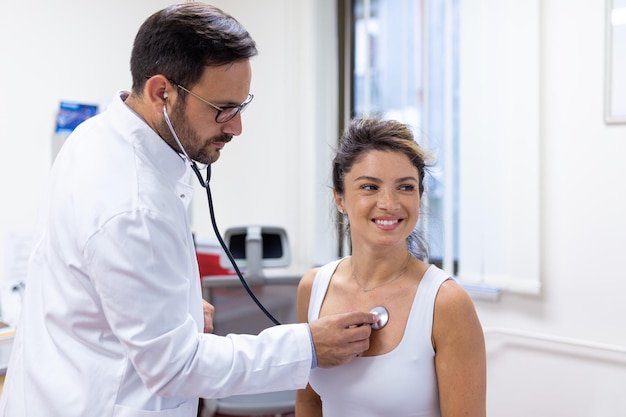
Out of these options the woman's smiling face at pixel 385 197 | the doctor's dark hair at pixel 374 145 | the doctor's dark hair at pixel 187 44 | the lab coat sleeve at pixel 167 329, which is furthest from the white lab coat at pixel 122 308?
the doctor's dark hair at pixel 374 145

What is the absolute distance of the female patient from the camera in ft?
3.42

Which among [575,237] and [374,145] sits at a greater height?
[374,145]

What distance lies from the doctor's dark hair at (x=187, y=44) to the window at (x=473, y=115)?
0.98 m

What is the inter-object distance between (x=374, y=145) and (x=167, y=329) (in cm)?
57

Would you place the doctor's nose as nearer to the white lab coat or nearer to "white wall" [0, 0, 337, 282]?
the white lab coat

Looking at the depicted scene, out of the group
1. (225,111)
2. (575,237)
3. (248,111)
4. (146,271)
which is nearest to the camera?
(146,271)

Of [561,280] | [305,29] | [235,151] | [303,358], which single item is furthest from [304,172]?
[303,358]

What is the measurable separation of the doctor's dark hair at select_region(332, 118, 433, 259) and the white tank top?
0.82ft

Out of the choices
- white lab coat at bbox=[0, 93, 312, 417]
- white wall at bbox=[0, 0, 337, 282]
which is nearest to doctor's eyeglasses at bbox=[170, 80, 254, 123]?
white lab coat at bbox=[0, 93, 312, 417]

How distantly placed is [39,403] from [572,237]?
1636 millimetres

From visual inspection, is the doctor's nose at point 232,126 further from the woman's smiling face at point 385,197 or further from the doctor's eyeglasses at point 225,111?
the woman's smiling face at point 385,197

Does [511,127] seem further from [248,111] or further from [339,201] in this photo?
[248,111]

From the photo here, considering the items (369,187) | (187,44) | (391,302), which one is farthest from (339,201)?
(187,44)

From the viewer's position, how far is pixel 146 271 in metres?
0.87
